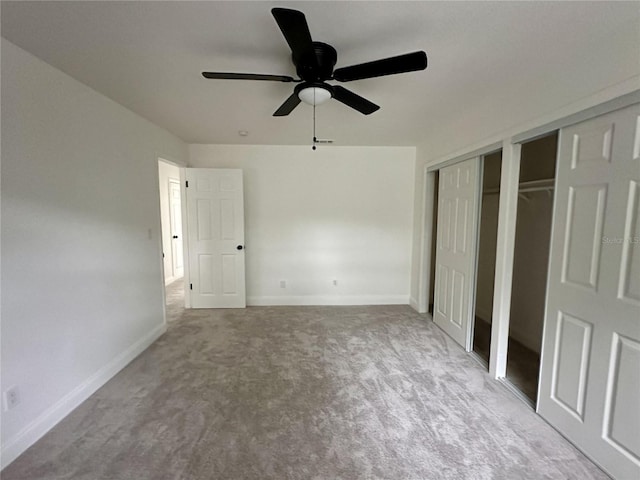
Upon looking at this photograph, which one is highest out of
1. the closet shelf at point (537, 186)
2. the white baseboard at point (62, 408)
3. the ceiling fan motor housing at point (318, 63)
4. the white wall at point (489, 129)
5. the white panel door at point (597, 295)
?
the ceiling fan motor housing at point (318, 63)

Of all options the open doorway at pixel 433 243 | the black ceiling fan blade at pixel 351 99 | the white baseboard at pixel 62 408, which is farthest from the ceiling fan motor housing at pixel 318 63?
the white baseboard at pixel 62 408

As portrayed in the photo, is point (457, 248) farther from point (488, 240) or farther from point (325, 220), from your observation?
point (325, 220)

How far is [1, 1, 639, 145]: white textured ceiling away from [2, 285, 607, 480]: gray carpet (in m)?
2.15

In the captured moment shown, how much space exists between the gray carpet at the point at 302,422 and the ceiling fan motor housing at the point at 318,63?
2204mm

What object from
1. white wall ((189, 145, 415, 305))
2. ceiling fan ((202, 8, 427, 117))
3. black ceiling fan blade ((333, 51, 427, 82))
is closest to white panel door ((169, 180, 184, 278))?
white wall ((189, 145, 415, 305))

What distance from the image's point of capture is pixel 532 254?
2.80m

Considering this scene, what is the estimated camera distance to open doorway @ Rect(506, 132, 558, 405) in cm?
261

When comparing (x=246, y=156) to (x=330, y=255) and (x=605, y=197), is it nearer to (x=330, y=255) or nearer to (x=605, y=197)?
(x=330, y=255)

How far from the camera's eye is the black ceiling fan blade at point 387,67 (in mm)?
1326

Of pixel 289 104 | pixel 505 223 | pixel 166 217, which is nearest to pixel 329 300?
pixel 505 223

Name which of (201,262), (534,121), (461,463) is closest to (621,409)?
(461,463)

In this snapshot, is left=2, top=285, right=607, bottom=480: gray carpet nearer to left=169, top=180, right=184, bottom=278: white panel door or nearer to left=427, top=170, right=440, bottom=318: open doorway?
left=427, top=170, right=440, bottom=318: open doorway

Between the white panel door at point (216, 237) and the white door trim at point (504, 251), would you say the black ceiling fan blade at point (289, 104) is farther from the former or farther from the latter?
the white panel door at point (216, 237)

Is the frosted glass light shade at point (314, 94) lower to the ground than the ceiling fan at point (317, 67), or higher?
lower
